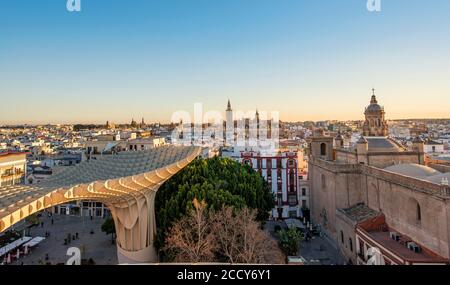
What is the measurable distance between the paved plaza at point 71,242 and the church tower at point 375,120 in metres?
22.9

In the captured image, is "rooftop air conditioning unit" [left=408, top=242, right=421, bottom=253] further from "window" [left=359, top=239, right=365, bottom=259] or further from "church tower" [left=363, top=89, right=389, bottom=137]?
"church tower" [left=363, top=89, right=389, bottom=137]

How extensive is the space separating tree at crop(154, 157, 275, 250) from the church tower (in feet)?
47.7

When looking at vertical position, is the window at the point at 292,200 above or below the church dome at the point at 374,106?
below

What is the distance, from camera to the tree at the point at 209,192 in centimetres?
1488

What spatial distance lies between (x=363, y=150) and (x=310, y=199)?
281 inches

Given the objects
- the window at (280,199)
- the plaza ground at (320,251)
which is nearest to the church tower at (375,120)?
the window at (280,199)

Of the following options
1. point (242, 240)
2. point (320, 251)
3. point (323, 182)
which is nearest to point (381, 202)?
point (320, 251)

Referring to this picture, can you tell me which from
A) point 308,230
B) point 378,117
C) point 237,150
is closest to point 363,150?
point 308,230

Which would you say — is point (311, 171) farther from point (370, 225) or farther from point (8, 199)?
point (8, 199)

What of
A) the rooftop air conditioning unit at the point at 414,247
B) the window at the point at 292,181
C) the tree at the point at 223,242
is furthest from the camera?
the window at the point at 292,181

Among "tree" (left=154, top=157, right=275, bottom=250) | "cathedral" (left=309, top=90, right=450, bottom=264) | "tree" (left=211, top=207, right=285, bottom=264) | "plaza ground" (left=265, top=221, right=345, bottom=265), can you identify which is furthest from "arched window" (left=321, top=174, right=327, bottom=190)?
"tree" (left=211, top=207, right=285, bottom=264)

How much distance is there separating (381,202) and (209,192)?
28.1 feet

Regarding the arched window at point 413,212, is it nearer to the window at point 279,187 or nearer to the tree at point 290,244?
the tree at point 290,244

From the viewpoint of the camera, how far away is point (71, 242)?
21344 millimetres
